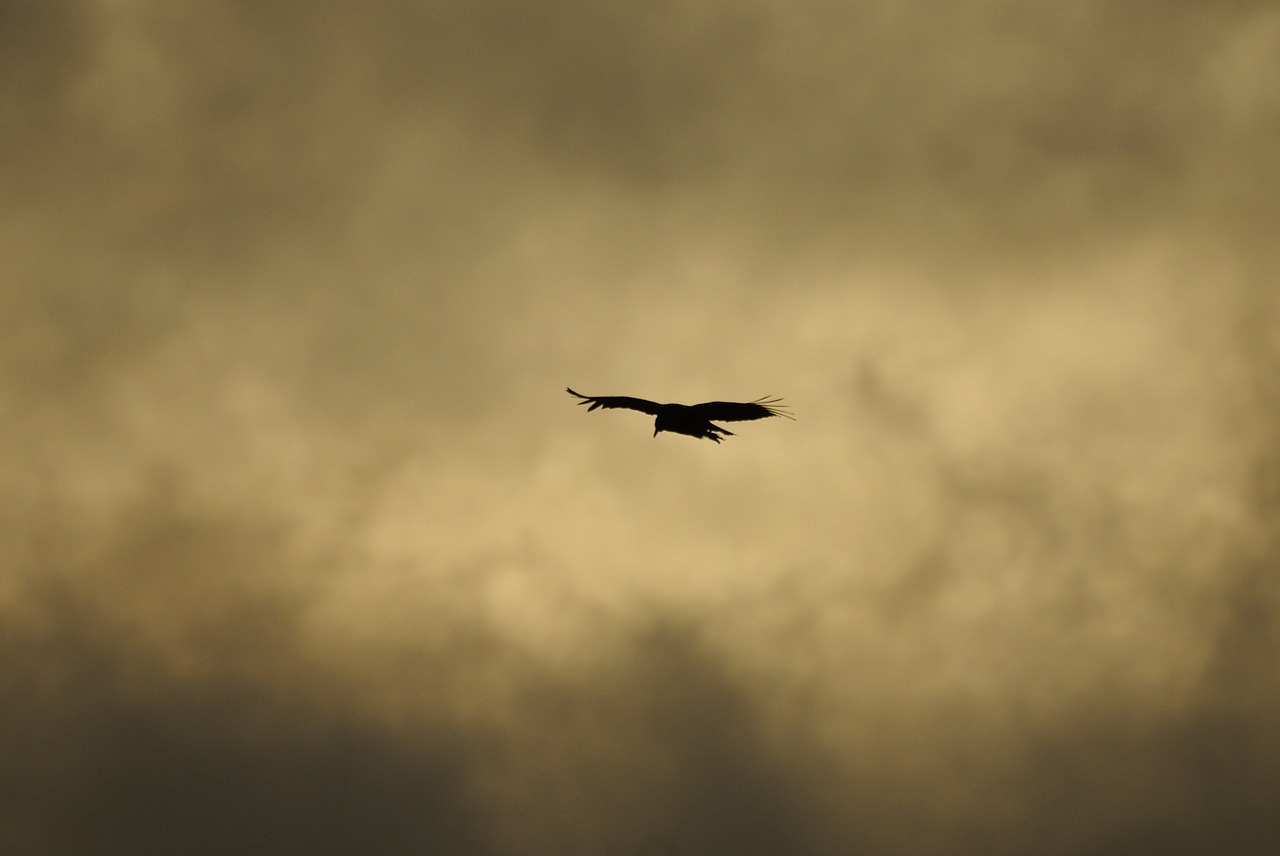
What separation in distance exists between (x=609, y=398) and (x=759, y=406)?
Answer: 5393mm

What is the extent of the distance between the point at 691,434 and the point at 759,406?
2553 millimetres

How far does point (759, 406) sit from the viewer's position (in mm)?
35000

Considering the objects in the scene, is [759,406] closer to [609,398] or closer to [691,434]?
[691,434]

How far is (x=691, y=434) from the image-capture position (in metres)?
35.2

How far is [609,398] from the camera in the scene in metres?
36.2

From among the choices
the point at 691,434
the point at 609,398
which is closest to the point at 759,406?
the point at 691,434

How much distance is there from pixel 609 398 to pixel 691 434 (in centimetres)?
332
